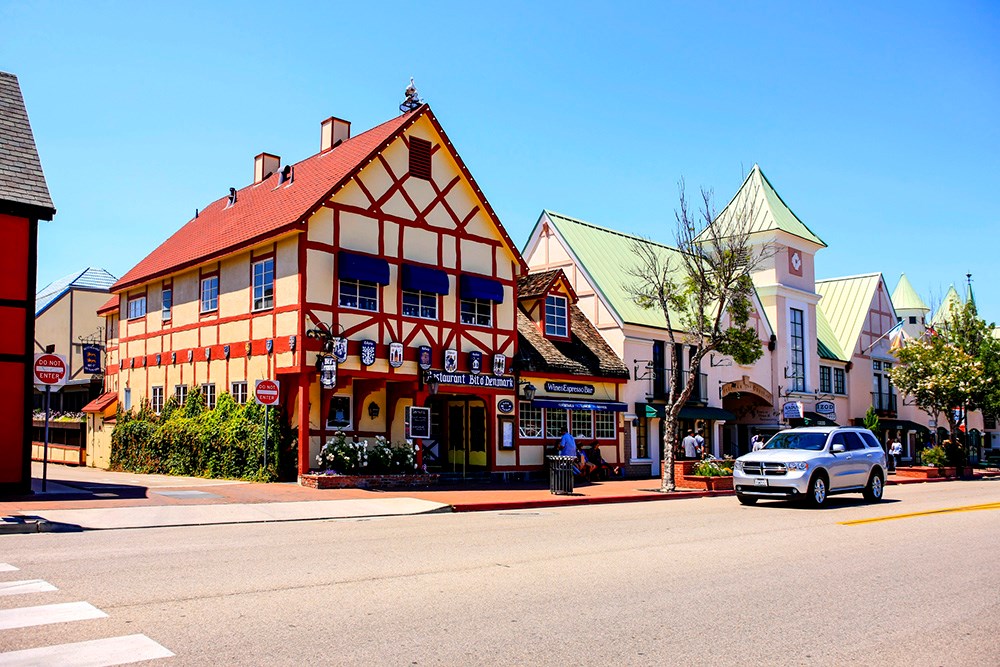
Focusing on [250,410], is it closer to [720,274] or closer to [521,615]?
[720,274]

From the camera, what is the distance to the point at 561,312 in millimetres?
30844

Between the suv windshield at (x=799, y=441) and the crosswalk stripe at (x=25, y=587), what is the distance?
16002mm

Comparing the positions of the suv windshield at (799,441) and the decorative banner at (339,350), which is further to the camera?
the decorative banner at (339,350)

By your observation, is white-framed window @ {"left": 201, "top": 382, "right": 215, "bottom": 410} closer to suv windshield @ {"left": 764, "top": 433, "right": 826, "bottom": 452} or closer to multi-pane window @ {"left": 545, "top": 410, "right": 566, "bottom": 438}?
multi-pane window @ {"left": 545, "top": 410, "right": 566, "bottom": 438}

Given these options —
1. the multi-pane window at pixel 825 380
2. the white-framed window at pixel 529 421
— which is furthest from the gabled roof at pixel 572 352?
the multi-pane window at pixel 825 380

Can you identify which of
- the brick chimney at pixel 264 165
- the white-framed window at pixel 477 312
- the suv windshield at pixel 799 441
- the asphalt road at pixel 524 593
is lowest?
the asphalt road at pixel 524 593

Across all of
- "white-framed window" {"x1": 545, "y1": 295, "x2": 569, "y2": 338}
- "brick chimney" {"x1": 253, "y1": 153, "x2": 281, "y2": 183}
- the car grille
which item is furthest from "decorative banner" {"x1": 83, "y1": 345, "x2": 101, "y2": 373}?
the car grille

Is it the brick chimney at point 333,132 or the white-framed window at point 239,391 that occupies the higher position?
the brick chimney at point 333,132

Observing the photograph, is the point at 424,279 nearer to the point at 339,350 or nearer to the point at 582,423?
the point at 339,350

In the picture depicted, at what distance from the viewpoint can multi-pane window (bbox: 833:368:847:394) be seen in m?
45.5

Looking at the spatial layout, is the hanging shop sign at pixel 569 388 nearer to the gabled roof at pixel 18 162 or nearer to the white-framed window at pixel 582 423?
the white-framed window at pixel 582 423

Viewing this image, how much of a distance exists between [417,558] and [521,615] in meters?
3.49

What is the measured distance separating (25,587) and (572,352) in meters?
23.1

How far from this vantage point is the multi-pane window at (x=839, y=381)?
4550cm
